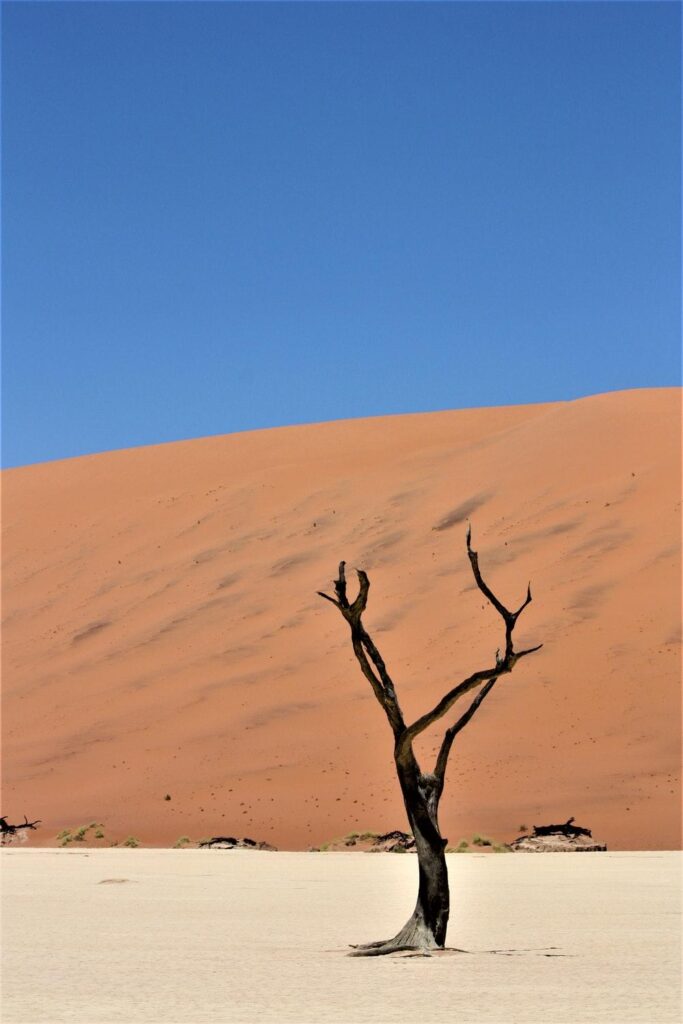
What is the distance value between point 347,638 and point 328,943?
86.7 ft

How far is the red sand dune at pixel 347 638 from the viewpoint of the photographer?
103ft

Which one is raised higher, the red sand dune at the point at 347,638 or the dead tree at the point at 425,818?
the red sand dune at the point at 347,638

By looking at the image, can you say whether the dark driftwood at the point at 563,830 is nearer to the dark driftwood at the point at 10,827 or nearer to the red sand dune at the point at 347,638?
the red sand dune at the point at 347,638

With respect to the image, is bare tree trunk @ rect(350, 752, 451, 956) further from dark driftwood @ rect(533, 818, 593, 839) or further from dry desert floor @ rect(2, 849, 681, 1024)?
dark driftwood @ rect(533, 818, 593, 839)

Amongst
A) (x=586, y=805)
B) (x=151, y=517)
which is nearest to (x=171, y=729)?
(x=586, y=805)

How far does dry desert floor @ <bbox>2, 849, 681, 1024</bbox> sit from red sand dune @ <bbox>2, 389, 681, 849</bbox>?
5662mm

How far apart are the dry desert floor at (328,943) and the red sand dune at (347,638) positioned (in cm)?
566

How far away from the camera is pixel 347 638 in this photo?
4038 centimetres

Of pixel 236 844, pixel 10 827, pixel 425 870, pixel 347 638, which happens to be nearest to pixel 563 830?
pixel 236 844

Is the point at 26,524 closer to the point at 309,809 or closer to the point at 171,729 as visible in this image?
the point at 171,729

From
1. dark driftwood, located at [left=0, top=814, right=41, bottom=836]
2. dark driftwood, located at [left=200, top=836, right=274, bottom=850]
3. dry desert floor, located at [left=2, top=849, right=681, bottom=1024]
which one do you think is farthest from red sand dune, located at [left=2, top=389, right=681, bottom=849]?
dry desert floor, located at [left=2, top=849, right=681, bottom=1024]

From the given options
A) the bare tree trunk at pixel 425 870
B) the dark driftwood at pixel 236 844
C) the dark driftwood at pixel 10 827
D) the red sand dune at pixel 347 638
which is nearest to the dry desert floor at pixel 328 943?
the bare tree trunk at pixel 425 870

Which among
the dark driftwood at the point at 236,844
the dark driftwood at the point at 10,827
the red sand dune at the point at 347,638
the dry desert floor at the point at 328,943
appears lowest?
the dry desert floor at the point at 328,943

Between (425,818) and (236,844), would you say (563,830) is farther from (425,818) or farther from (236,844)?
(425,818)
